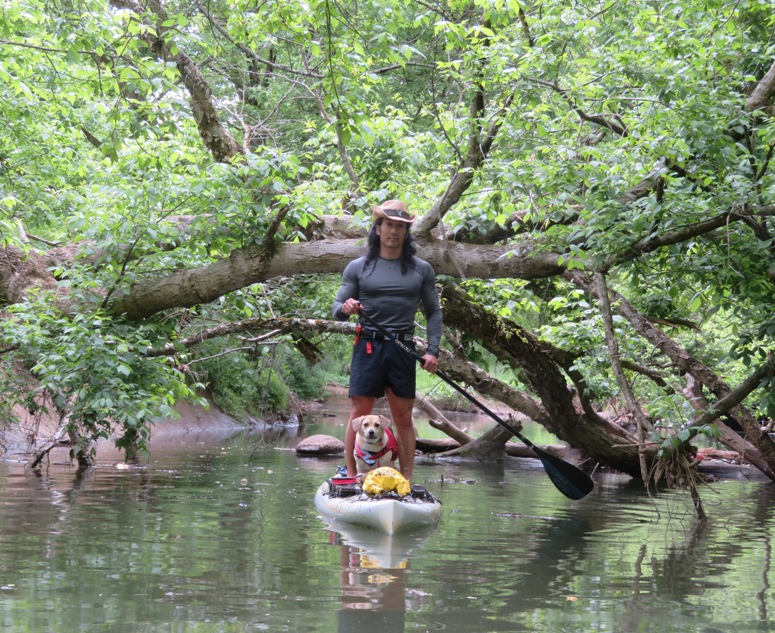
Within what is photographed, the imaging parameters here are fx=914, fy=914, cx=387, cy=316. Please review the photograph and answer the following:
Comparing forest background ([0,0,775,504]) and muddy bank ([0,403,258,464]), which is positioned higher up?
forest background ([0,0,775,504])

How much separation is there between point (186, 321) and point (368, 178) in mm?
2890

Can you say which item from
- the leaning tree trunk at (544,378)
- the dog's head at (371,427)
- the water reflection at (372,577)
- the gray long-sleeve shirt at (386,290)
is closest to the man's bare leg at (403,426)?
the dog's head at (371,427)

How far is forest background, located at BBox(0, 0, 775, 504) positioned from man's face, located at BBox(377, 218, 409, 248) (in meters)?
0.73

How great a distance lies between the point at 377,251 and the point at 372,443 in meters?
1.52

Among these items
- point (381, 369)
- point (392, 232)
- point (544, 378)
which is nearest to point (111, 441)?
point (544, 378)

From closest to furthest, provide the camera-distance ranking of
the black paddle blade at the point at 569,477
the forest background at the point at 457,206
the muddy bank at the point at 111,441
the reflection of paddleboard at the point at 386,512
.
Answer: the reflection of paddleboard at the point at 386,512, the forest background at the point at 457,206, the black paddle blade at the point at 569,477, the muddy bank at the point at 111,441

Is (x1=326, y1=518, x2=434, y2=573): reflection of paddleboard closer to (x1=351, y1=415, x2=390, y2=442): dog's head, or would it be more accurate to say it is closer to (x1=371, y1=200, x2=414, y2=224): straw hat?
(x1=351, y1=415, x2=390, y2=442): dog's head

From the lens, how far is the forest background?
7.24 meters

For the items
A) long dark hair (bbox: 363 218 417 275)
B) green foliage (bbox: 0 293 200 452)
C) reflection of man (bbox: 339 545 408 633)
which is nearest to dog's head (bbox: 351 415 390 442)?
long dark hair (bbox: 363 218 417 275)

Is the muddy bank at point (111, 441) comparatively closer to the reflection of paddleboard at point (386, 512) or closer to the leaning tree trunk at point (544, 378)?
the leaning tree trunk at point (544, 378)

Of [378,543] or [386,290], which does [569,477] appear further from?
[378,543]

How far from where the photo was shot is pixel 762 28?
8.30 meters

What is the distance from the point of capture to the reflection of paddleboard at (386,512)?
20.5ft

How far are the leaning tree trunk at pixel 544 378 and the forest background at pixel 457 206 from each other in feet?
0.11
